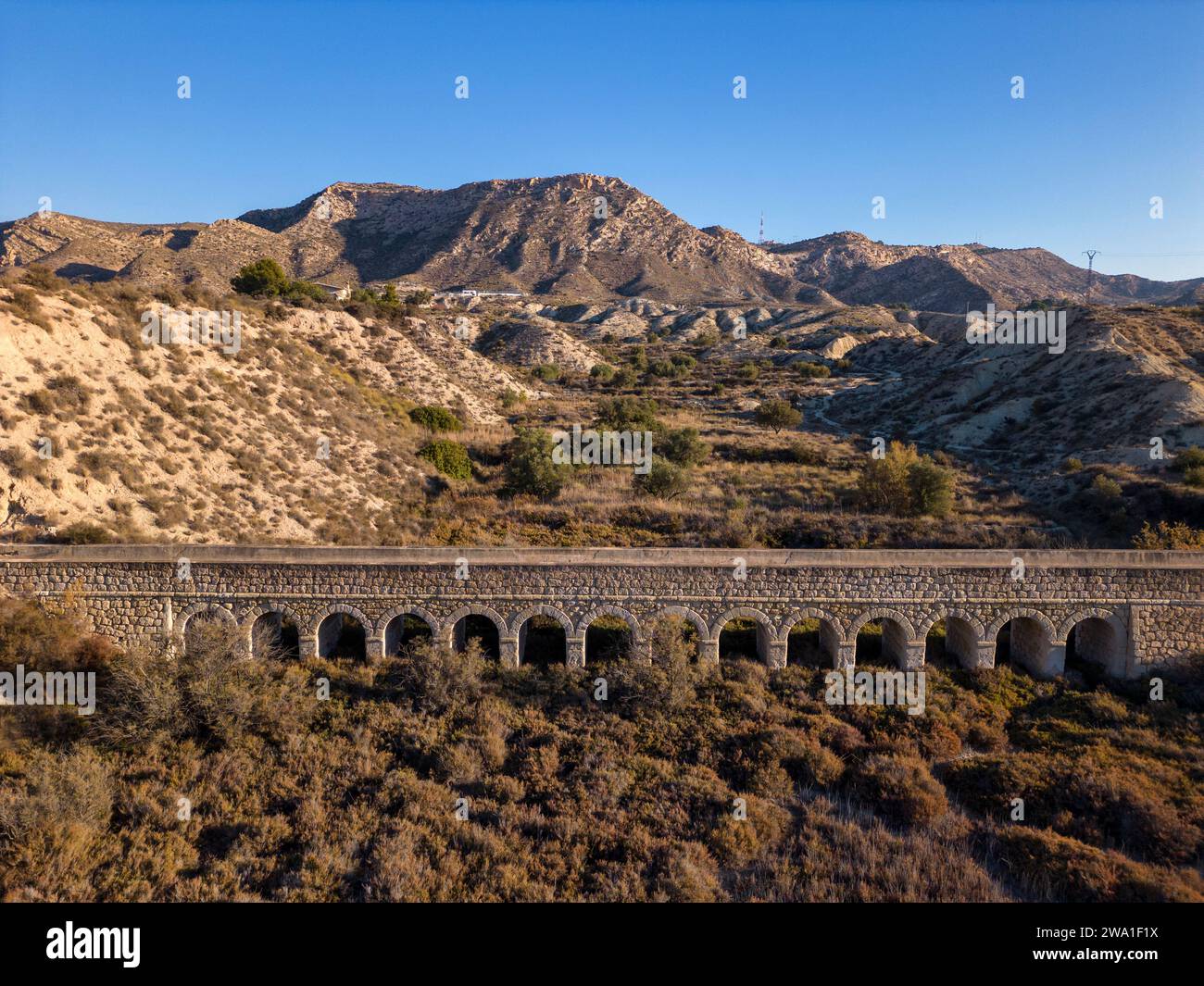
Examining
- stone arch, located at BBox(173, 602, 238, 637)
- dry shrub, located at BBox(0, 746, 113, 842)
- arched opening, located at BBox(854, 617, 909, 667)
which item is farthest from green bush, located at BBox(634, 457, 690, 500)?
dry shrub, located at BBox(0, 746, 113, 842)

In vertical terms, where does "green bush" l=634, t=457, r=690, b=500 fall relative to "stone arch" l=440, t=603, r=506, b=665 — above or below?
above

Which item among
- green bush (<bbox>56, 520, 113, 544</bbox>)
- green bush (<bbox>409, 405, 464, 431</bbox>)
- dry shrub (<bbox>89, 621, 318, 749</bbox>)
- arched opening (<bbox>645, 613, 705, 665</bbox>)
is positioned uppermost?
green bush (<bbox>409, 405, 464, 431</bbox>)

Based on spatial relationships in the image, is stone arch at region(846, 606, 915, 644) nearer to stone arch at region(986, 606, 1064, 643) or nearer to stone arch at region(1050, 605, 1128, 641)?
stone arch at region(986, 606, 1064, 643)

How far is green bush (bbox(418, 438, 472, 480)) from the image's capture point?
2938cm

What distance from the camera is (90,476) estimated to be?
17.5 meters

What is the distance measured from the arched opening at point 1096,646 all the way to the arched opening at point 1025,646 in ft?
2.77

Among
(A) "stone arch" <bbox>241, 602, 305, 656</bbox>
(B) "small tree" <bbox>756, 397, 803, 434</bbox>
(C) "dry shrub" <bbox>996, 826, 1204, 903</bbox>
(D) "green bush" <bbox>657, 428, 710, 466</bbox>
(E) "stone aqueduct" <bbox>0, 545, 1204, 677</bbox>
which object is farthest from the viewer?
(B) "small tree" <bbox>756, 397, 803, 434</bbox>

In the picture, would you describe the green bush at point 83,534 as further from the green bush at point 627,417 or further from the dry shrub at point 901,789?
the green bush at point 627,417

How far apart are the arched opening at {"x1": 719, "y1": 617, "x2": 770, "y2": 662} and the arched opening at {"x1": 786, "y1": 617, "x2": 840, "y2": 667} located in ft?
2.17

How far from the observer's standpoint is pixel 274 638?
48.9ft

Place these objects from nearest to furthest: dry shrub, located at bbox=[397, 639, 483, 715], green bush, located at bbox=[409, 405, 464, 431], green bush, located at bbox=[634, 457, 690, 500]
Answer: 1. dry shrub, located at bbox=[397, 639, 483, 715]
2. green bush, located at bbox=[634, 457, 690, 500]
3. green bush, located at bbox=[409, 405, 464, 431]

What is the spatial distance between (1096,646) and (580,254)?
106 metres

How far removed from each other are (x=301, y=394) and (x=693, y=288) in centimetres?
8999
